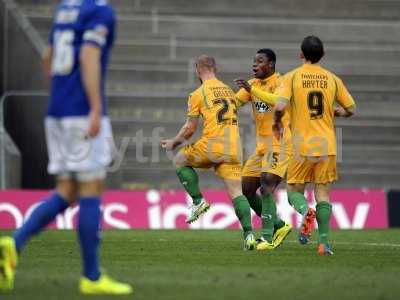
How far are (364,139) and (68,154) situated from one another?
1840 centimetres

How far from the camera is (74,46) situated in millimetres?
7672

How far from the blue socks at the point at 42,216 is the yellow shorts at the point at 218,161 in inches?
204

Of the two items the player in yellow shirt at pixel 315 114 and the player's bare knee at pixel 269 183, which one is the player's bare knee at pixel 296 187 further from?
the player's bare knee at pixel 269 183

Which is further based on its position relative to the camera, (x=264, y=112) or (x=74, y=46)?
(x=264, y=112)

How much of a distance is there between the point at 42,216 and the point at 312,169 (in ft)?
15.4

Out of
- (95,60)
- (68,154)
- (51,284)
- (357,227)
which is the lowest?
(357,227)

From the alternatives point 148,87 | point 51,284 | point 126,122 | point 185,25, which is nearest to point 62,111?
point 51,284

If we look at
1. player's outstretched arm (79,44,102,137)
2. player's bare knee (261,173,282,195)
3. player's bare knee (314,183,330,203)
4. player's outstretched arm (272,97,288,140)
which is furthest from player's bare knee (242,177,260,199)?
player's outstretched arm (79,44,102,137)

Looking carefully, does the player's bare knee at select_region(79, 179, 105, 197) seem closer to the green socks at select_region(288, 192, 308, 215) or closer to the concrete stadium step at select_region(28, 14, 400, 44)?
the green socks at select_region(288, 192, 308, 215)

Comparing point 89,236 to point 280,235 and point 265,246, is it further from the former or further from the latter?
point 280,235

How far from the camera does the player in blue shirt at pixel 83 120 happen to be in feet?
24.3

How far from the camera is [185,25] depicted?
89.9ft

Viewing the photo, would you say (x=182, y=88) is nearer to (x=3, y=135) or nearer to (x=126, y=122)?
(x=126, y=122)

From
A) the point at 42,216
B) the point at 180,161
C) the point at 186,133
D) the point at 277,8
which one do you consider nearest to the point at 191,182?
the point at 180,161
